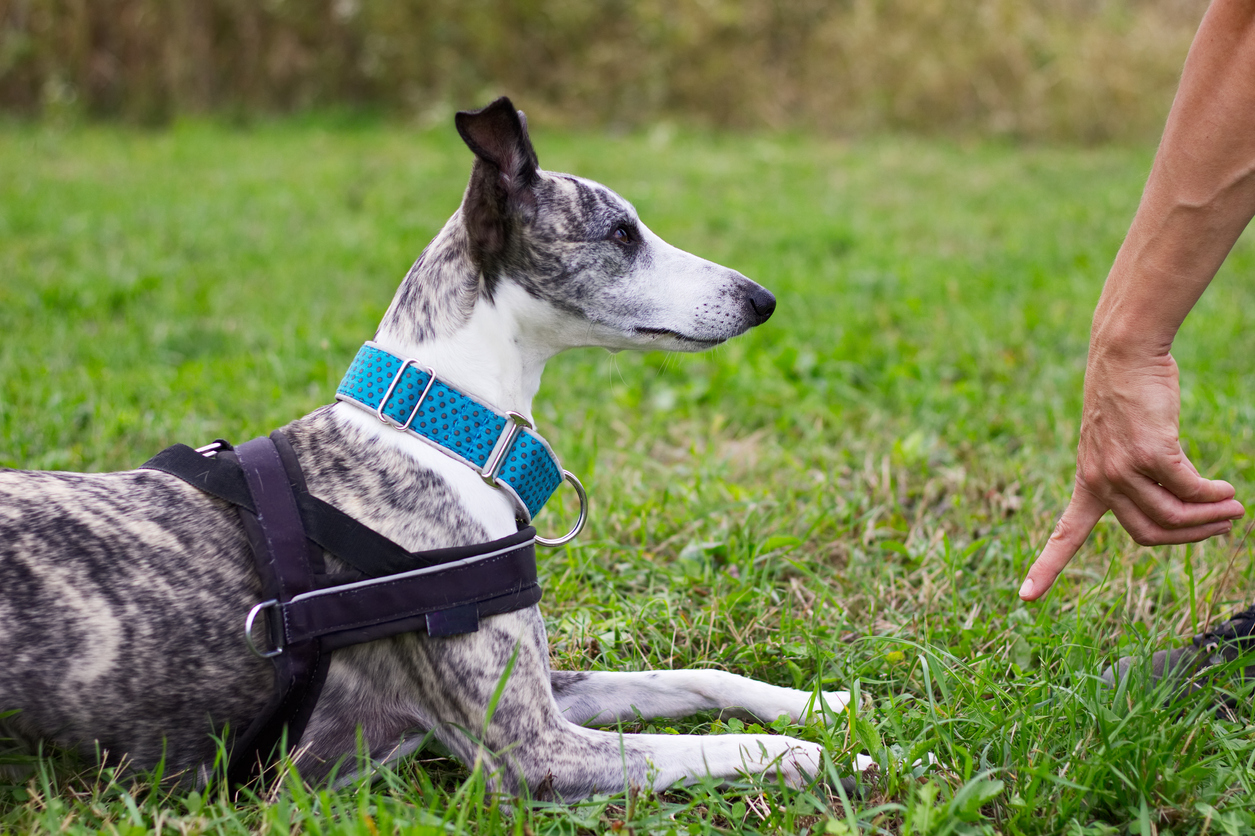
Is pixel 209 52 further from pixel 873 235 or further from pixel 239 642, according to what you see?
pixel 239 642

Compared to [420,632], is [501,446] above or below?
above

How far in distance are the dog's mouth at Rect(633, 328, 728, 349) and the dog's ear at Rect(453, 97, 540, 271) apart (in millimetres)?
374

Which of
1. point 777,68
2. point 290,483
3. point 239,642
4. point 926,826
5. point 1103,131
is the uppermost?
point 777,68

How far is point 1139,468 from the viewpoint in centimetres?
186

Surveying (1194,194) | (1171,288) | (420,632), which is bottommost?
(420,632)

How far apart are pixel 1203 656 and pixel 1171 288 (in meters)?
0.93

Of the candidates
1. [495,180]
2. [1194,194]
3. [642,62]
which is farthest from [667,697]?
[642,62]

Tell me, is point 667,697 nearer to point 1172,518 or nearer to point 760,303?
point 760,303

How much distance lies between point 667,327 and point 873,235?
15.1ft

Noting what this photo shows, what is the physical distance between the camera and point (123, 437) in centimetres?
347

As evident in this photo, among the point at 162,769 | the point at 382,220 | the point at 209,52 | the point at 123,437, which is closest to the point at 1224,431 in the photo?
the point at 162,769

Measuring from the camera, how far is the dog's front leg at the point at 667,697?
2.21 metres

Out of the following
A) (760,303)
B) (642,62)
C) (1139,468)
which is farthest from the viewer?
(642,62)

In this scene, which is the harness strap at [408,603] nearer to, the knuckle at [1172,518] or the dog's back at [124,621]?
the dog's back at [124,621]
